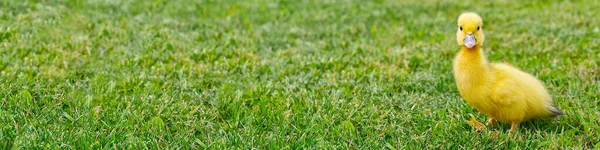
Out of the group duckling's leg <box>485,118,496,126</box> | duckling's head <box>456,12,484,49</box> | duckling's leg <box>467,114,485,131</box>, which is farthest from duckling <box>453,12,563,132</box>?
duckling's leg <box>485,118,496,126</box>

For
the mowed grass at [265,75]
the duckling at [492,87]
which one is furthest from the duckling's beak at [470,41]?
the mowed grass at [265,75]

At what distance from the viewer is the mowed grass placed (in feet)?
12.9

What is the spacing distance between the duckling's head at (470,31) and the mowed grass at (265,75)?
56 cm

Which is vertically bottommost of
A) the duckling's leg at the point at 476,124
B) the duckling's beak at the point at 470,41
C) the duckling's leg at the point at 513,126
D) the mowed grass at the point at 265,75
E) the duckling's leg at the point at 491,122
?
the mowed grass at the point at 265,75

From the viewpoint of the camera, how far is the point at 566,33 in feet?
23.1

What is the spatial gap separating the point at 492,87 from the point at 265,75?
2.08 m

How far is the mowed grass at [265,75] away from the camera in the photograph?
394cm

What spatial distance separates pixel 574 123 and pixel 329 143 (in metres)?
1.65

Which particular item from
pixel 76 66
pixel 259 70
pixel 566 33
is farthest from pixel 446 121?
pixel 566 33

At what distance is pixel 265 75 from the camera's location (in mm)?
5445

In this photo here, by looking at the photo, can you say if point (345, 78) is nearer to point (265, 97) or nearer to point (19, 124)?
point (265, 97)

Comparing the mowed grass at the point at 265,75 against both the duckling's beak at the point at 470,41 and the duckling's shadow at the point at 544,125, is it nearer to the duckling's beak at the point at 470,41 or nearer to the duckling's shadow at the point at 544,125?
the duckling's shadow at the point at 544,125

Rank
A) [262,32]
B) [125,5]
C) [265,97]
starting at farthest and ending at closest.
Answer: [125,5], [262,32], [265,97]

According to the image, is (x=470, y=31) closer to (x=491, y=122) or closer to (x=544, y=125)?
(x=491, y=122)
